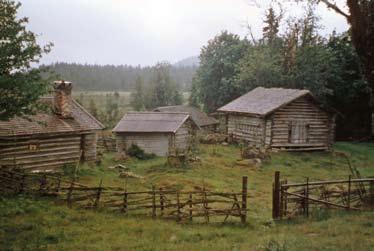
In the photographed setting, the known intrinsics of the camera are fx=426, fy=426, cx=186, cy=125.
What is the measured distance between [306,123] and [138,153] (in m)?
15.0

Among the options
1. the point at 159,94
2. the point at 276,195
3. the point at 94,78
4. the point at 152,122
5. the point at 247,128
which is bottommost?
the point at 276,195

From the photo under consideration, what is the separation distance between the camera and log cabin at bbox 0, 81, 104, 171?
23.3m

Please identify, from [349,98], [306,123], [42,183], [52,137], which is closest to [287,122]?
[306,123]

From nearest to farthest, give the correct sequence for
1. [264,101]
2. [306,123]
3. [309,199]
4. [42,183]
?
[309,199]
[42,183]
[306,123]
[264,101]

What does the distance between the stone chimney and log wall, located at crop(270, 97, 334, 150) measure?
55.7ft

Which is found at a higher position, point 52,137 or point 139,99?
point 139,99

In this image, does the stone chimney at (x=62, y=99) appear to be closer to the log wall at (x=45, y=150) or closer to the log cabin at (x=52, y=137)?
the log cabin at (x=52, y=137)

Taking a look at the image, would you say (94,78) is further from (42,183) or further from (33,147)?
(42,183)

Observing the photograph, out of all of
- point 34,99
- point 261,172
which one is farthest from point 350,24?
point 261,172

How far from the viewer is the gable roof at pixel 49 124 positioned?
23.4 meters

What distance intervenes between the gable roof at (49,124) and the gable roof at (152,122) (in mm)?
6651

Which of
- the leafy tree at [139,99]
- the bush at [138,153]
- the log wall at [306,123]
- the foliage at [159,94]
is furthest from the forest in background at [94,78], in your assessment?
the bush at [138,153]

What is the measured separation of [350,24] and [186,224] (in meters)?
8.97

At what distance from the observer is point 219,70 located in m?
58.3
